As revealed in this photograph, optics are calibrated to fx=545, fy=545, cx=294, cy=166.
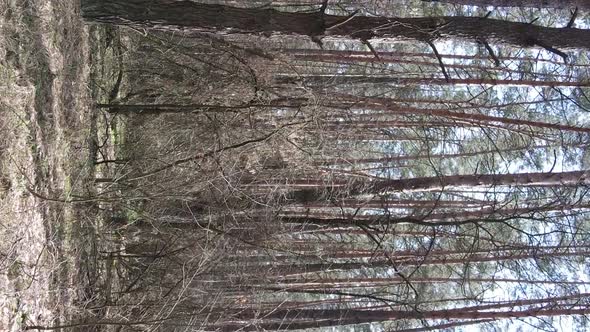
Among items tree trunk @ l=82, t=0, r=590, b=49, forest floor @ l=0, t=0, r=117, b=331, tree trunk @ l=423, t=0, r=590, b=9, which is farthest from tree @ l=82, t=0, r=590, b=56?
forest floor @ l=0, t=0, r=117, b=331

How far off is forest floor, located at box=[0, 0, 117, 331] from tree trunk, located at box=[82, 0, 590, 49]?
701 millimetres

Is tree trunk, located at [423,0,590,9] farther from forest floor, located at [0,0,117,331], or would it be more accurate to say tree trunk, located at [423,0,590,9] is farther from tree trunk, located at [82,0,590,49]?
forest floor, located at [0,0,117,331]

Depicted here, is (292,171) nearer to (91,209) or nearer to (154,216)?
(154,216)

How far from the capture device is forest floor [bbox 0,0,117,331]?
431cm

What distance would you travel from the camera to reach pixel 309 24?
4812mm

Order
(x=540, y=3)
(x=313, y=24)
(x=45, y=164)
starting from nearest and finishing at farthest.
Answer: (x=313, y=24) < (x=45, y=164) < (x=540, y=3)

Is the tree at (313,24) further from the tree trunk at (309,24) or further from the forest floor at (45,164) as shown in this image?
the forest floor at (45,164)

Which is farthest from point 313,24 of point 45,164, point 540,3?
point 45,164

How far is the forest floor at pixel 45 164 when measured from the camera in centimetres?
431

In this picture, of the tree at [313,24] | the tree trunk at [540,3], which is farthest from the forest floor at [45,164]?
the tree trunk at [540,3]

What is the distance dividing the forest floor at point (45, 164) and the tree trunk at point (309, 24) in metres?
0.70

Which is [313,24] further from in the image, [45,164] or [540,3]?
[45,164]

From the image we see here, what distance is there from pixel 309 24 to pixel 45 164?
8.86ft

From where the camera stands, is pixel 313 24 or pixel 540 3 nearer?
pixel 313 24
